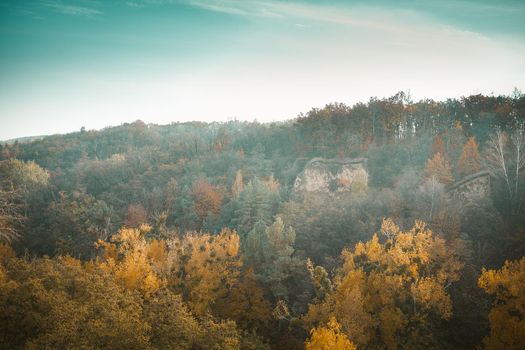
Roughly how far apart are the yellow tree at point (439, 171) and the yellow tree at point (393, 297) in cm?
1849

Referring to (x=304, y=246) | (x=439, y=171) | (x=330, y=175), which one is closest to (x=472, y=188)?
(x=439, y=171)

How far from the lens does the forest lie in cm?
1873

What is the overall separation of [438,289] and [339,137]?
49468 mm

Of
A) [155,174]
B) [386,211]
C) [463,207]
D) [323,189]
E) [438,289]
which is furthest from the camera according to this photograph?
[155,174]

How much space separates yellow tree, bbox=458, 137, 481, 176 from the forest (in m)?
0.30

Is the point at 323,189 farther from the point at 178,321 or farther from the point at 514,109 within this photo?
the point at 178,321

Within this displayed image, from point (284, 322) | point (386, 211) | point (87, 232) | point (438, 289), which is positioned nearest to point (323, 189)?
point (386, 211)

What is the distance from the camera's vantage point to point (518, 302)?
22.9 metres

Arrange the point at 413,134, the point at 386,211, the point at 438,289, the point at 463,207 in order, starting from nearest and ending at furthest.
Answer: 1. the point at 438,289
2. the point at 463,207
3. the point at 386,211
4. the point at 413,134

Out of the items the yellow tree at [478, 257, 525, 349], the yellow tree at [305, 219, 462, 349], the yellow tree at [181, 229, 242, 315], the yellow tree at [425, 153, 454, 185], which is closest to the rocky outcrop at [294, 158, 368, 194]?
the yellow tree at [425, 153, 454, 185]

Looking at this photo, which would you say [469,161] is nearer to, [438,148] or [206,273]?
[438,148]

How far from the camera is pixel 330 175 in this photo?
59344 mm

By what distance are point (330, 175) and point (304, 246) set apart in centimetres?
2078

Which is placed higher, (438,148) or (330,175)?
(438,148)
